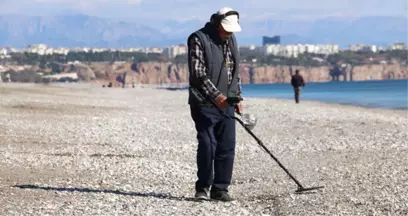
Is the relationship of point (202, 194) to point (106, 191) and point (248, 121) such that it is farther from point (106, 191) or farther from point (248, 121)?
point (106, 191)

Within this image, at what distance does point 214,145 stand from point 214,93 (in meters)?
0.55

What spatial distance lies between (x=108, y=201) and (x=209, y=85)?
1.52 m

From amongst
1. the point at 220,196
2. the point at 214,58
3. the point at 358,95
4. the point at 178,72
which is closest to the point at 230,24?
the point at 214,58

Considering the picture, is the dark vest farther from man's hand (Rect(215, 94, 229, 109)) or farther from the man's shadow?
the man's shadow

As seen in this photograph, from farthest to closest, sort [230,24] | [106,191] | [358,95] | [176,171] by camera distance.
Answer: [358,95] → [176,171] → [106,191] → [230,24]

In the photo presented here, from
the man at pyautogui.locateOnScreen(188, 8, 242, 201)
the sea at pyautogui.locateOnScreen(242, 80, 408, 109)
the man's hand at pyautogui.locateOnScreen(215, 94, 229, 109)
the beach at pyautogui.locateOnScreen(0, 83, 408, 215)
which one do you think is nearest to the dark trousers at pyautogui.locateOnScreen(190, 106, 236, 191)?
the man at pyautogui.locateOnScreen(188, 8, 242, 201)

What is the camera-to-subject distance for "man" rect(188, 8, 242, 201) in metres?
8.44

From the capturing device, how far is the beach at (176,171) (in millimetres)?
8492

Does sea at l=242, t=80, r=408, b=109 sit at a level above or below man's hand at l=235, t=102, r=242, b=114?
below

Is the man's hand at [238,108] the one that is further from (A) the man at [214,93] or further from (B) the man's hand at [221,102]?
(B) the man's hand at [221,102]

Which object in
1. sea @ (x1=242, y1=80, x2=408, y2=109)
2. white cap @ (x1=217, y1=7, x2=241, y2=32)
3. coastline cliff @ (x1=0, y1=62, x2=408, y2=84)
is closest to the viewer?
white cap @ (x1=217, y1=7, x2=241, y2=32)

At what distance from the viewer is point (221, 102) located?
8391 millimetres

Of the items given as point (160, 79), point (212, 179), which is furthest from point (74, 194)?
point (160, 79)

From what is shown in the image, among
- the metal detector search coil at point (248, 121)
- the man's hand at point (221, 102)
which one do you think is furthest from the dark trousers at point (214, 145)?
the metal detector search coil at point (248, 121)
